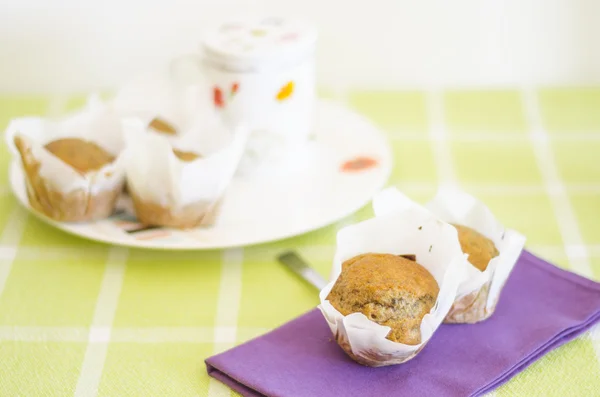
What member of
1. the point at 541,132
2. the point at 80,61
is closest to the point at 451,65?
the point at 541,132

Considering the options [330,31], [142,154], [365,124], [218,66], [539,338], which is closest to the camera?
[539,338]

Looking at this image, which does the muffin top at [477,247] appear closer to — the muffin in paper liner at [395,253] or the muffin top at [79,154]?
the muffin in paper liner at [395,253]

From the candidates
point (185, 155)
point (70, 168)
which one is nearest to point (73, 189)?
point (70, 168)

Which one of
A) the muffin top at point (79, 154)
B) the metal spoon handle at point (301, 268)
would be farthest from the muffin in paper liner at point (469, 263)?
the muffin top at point (79, 154)

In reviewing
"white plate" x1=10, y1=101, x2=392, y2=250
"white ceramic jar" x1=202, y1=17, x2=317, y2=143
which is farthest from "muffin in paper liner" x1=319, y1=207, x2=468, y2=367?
"white ceramic jar" x1=202, y1=17, x2=317, y2=143

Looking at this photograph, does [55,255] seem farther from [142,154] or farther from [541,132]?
[541,132]

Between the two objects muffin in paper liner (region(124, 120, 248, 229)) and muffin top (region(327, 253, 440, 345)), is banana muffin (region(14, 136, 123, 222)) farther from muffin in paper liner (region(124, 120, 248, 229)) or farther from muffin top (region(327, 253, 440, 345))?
muffin top (region(327, 253, 440, 345))

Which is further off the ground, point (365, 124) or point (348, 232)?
point (348, 232)
